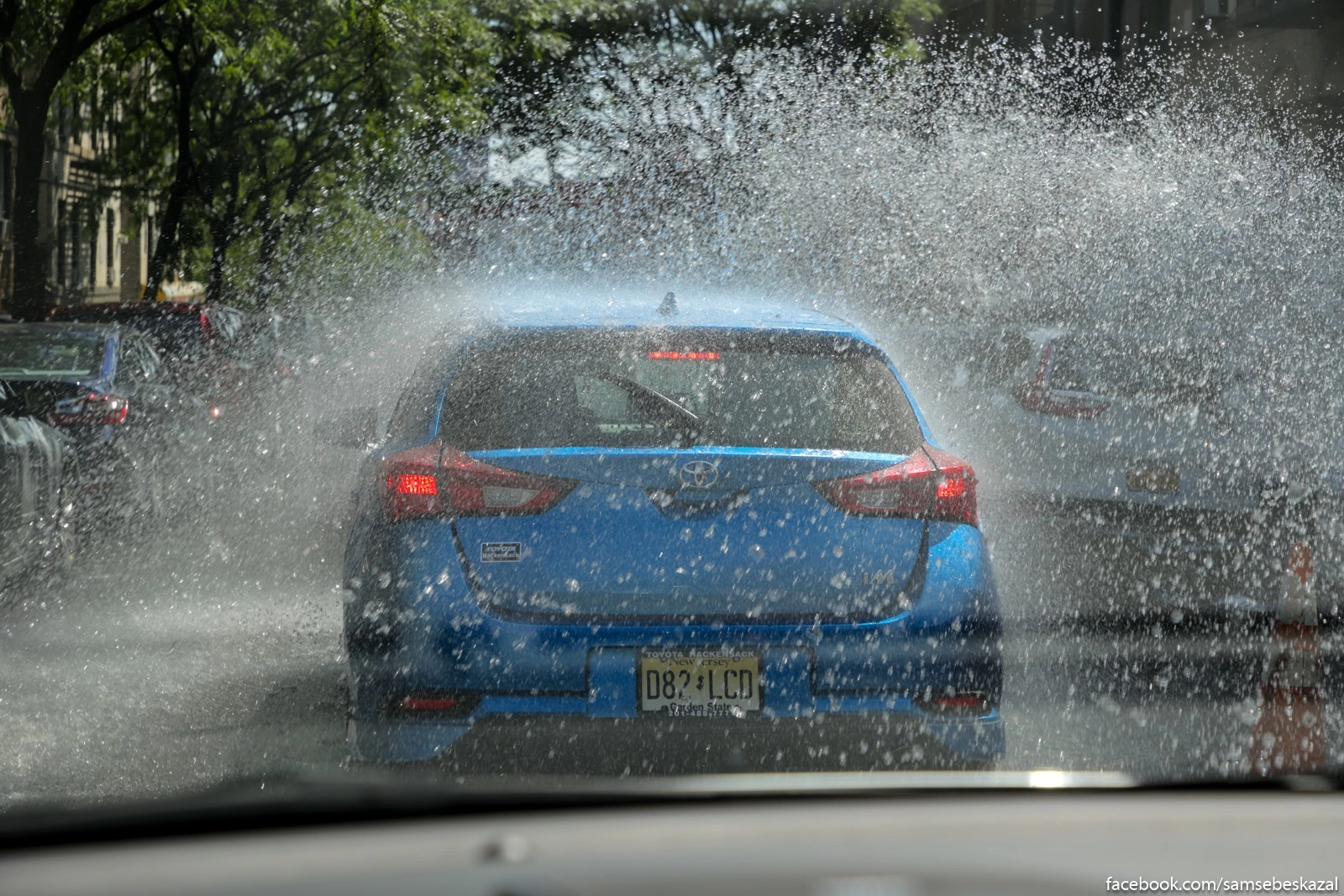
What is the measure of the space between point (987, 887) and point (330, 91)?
2979 cm

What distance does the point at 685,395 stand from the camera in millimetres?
4727

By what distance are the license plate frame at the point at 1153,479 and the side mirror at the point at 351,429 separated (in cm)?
415

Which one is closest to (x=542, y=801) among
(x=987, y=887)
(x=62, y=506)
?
(x=987, y=887)

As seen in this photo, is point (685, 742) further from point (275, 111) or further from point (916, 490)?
point (275, 111)

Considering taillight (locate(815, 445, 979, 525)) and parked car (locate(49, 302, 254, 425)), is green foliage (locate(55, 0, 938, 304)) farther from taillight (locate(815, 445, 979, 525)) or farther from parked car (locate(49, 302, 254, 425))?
taillight (locate(815, 445, 979, 525))

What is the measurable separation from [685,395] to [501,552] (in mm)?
826

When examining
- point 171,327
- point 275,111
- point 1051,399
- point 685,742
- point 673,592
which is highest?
point 275,111

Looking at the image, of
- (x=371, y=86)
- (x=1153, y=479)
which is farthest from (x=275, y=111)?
(x=1153, y=479)

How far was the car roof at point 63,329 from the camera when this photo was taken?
40.4 feet

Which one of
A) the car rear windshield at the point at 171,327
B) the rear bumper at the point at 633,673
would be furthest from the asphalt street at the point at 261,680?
the car rear windshield at the point at 171,327

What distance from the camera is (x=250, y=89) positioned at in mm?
30000

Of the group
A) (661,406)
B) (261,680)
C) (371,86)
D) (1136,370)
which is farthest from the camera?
(371,86)

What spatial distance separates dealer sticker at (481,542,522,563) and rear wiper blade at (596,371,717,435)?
22.8 inches

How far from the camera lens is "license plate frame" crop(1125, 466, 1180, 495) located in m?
8.29
